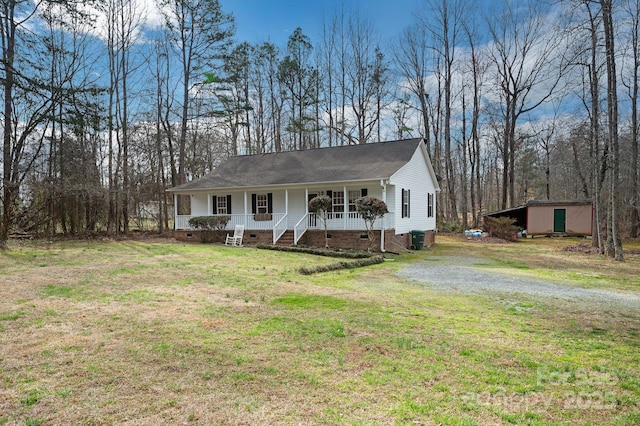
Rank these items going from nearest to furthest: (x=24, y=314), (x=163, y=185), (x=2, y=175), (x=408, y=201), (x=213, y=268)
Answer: (x=24, y=314)
(x=213, y=268)
(x=2, y=175)
(x=408, y=201)
(x=163, y=185)

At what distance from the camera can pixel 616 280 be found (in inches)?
359

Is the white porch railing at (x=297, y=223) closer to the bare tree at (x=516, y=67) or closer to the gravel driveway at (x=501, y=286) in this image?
the gravel driveway at (x=501, y=286)

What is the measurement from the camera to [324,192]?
17422 millimetres

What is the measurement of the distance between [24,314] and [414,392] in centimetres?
562

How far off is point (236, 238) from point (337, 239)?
504 cm

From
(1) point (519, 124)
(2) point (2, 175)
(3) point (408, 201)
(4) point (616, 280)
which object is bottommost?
(4) point (616, 280)

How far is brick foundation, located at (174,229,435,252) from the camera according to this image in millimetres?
15578

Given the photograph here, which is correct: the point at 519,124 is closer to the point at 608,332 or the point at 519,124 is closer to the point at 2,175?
the point at 608,332

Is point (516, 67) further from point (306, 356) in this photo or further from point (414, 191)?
point (306, 356)

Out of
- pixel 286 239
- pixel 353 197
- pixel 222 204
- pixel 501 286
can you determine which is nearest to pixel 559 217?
pixel 353 197

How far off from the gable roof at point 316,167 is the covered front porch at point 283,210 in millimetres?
605

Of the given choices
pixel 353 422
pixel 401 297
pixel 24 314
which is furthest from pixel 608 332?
pixel 24 314

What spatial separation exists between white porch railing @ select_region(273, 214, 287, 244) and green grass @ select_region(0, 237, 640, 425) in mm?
9007

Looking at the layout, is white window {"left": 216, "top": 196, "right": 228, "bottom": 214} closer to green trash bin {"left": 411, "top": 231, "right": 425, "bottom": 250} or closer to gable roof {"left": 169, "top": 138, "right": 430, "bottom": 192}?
gable roof {"left": 169, "top": 138, "right": 430, "bottom": 192}
